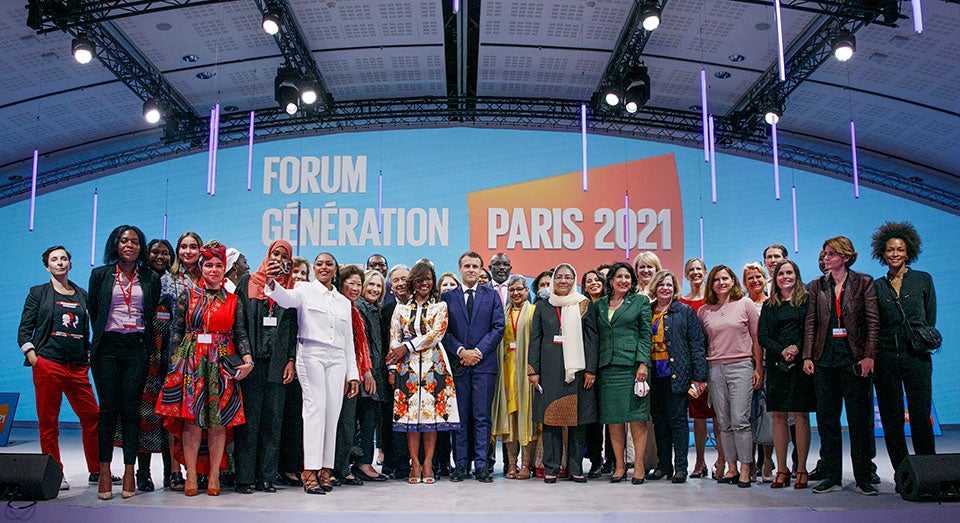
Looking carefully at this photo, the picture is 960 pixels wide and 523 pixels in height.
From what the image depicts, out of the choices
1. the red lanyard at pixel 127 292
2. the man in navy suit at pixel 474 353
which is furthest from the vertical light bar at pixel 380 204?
the red lanyard at pixel 127 292

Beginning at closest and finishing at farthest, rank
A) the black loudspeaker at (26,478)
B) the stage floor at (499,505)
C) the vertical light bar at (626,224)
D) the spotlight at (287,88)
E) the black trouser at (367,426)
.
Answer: the stage floor at (499,505) < the black loudspeaker at (26,478) < the black trouser at (367,426) < the spotlight at (287,88) < the vertical light bar at (626,224)

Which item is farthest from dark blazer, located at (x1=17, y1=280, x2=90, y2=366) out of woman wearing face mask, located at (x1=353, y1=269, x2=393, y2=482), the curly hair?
the curly hair

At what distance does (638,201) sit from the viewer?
33.4ft

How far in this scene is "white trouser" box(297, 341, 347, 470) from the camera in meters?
4.18

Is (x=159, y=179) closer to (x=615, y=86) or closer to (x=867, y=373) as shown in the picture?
(x=615, y=86)

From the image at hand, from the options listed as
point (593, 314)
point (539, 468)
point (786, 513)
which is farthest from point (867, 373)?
point (539, 468)

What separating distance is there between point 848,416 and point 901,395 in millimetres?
297

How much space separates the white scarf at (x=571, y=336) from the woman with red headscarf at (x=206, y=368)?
1.92 metres

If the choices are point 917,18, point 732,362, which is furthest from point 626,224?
point 732,362

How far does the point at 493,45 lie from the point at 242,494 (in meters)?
6.52

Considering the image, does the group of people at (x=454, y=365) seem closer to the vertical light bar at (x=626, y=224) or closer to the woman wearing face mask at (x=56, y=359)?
the woman wearing face mask at (x=56, y=359)

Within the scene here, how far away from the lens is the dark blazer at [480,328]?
4.82 meters

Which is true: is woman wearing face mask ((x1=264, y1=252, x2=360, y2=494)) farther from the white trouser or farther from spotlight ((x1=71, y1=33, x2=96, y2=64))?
spotlight ((x1=71, y1=33, x2=96, y2=64))

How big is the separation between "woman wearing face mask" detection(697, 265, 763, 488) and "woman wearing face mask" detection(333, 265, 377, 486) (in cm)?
215
